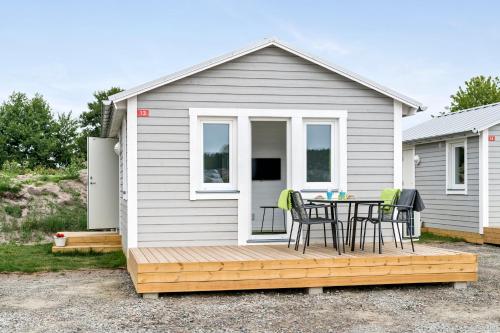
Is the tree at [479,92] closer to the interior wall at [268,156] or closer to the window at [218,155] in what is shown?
the interior wall at [268,156]

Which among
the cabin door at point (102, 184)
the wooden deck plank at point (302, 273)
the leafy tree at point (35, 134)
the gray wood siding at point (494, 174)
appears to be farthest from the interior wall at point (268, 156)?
the leafy tree at point (35, 134)

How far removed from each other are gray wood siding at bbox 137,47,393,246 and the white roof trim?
0.39 feet

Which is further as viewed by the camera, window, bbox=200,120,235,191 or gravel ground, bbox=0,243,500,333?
window, bbox=200,120,235,191

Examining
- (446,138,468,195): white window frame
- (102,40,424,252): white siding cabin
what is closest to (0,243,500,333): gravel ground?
(102,40,424,252): white siding cabin

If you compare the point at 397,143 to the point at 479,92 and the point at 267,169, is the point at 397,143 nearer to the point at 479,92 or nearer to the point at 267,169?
the point at 267,169

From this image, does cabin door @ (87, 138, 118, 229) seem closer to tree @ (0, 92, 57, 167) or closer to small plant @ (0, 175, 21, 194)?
small plant @ (0, 175, 21, 194)

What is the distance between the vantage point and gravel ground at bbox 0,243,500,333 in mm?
5492

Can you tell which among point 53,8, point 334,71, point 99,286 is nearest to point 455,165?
point 334,71

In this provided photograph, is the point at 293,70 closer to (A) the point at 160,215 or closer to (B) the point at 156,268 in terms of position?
(A) the point at 160,215

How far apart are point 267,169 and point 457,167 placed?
13.8ft

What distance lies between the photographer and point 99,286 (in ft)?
24.7

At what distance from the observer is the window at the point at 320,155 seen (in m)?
8.84

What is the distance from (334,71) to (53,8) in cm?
1169

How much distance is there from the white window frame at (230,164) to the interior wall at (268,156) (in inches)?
138
